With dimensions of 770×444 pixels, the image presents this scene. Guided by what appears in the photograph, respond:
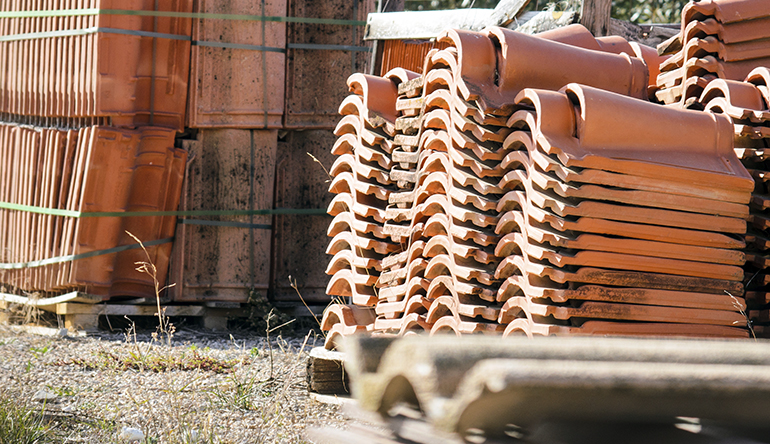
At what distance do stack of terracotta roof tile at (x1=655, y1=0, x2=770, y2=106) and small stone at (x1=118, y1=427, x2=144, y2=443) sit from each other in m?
3.46

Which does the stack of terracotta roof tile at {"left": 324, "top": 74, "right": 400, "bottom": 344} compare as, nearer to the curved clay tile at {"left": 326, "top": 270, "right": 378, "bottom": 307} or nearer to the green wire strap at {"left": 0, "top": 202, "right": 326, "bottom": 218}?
the curved clay tile at {"left": 326, "top": 270, "right": 378, "bottom": 307}

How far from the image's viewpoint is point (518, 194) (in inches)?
137

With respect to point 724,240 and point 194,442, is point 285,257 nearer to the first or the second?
point 194,442

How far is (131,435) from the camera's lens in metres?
4.18

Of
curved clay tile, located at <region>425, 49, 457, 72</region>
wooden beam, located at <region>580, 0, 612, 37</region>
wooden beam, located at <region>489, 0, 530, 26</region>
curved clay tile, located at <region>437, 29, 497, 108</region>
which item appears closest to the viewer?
curved clay tile, located at <region>437, 29, 497, 108</region>

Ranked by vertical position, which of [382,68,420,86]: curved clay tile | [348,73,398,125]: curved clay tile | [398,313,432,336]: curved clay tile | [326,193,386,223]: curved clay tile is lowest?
[398,313,432,336]: curved clay tile

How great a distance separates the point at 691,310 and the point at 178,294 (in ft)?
17.4

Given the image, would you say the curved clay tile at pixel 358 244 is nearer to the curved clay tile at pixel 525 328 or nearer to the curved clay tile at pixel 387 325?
the curved clay tile at pixel 387 325

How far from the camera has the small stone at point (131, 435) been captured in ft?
13.6

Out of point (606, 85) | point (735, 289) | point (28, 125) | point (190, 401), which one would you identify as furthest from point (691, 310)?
point (28, 125)

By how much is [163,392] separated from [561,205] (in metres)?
3.01

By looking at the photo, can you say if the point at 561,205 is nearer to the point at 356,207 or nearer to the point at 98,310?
the point at 356,207

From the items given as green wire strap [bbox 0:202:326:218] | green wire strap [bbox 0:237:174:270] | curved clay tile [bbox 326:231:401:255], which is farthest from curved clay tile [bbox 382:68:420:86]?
green wire strap [bbox 0:237:174:270]

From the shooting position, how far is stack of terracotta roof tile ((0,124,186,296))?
7.19m
